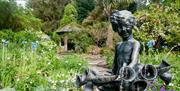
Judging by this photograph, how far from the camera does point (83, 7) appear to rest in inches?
1655

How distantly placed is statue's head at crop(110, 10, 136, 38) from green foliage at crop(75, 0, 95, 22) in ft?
124

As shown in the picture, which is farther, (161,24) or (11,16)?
(11,16)

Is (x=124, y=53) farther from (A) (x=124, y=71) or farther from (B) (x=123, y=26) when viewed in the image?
(A) (x=124, y=71)

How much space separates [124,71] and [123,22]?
42 centimetres

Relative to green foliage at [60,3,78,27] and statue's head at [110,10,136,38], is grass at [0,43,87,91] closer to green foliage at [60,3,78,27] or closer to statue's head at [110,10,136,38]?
statue's head at [110,10,136,38]

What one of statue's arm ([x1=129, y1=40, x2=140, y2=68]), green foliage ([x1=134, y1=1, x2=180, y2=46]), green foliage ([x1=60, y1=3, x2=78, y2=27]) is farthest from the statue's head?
green foliage ([x1=60, y1=3, x2=78, y2=27])

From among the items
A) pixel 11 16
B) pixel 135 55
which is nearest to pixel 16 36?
pixel 11 16

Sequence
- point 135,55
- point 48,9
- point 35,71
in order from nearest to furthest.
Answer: point 135,55
point 35,71
point 48,9

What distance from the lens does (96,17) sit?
103 ft

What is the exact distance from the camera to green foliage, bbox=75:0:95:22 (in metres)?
41.2

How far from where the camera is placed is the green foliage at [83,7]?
1624 inches

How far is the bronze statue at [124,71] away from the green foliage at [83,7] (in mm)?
37746

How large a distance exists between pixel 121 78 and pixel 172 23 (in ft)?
48.5

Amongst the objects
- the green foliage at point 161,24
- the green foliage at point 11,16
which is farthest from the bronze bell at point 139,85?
the green foliage at point 11,16
